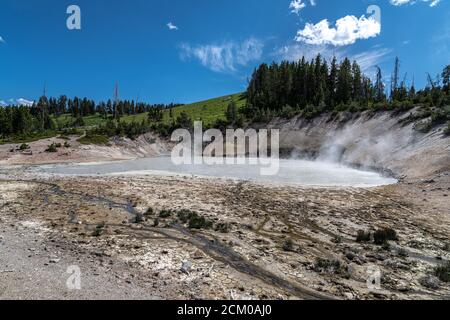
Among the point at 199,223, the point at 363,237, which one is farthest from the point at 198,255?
the point at 363,237

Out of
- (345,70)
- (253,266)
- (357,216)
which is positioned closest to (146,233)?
(253,266)

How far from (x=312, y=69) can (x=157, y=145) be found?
152 feet

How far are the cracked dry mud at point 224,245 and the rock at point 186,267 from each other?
0.09 m

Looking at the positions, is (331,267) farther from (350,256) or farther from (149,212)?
(149,212)

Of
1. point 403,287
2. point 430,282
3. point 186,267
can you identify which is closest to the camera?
point 403,287

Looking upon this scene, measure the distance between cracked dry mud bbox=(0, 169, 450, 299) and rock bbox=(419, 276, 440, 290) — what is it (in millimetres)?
40

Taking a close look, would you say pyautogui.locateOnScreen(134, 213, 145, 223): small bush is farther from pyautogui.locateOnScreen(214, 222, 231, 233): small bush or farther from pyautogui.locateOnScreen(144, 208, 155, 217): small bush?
pyautogui.locateOnScreen(214, 222, 231, 233): small bush

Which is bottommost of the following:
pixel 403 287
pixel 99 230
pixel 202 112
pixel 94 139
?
pixel 403 287

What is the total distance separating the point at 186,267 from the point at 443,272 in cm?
720

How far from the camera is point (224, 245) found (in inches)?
409

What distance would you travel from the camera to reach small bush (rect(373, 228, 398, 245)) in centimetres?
1077

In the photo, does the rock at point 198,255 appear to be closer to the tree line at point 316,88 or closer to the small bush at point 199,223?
the small bush at point 199,223

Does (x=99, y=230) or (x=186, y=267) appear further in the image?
(x=99, y=230)
